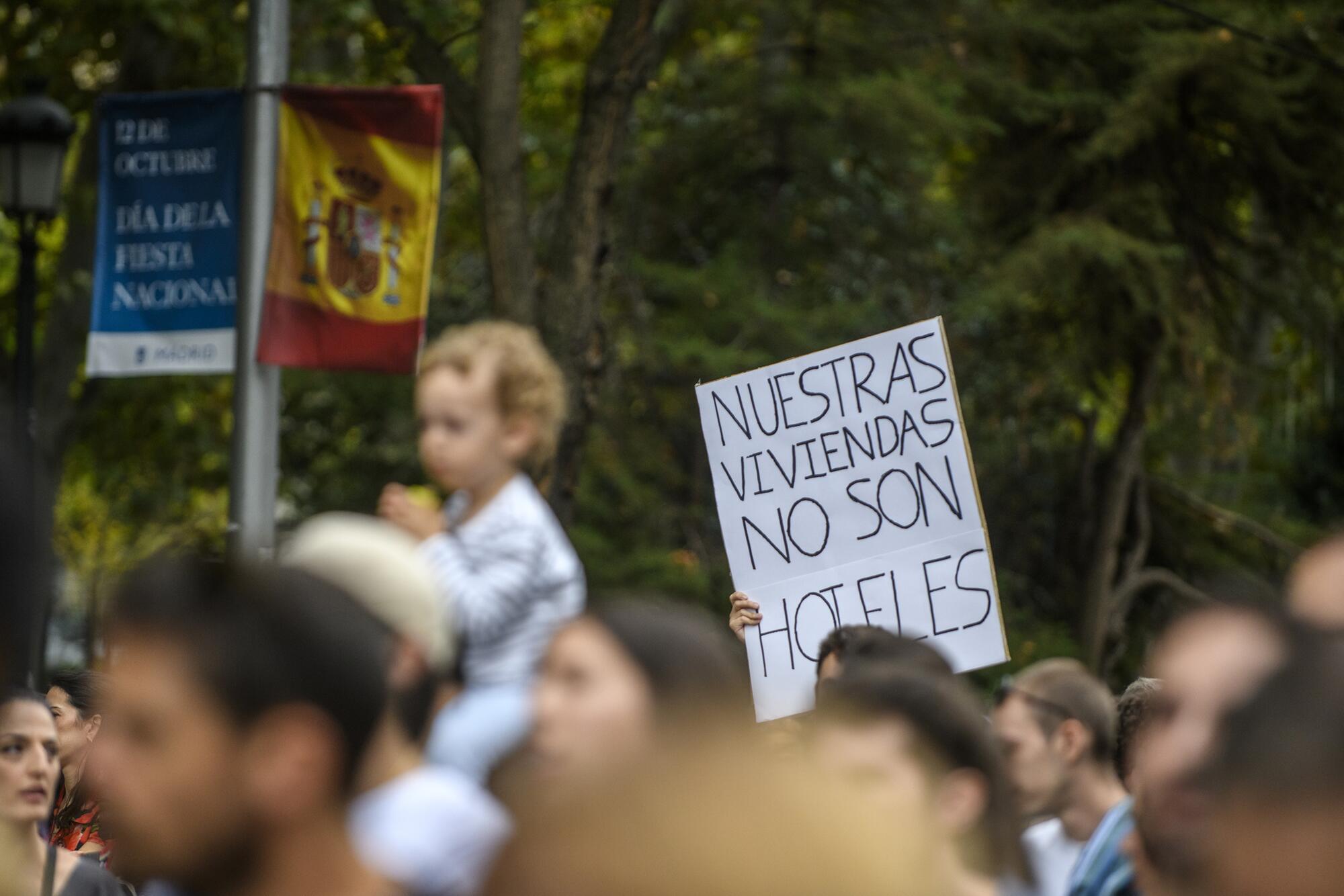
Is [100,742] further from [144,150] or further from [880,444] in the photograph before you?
[144,150]

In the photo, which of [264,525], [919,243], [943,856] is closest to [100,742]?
[943,856]

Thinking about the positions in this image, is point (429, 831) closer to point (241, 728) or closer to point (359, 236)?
point (241, 728)

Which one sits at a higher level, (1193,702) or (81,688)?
(1193,702)

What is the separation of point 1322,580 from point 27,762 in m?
3.00

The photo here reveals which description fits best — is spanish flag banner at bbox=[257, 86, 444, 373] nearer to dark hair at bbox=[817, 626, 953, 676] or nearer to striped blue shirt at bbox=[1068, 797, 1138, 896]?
dark hair at bbox=[817, 626, 953, 676]

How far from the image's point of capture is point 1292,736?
5.63 ft

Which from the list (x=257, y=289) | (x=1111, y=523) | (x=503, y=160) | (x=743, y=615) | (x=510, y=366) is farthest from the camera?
(x=1111, y=523)

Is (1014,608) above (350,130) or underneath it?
underneath

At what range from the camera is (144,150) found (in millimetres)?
8547

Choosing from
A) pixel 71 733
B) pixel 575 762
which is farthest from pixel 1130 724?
pixel 71 733

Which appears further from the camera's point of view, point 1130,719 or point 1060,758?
point 1060,758

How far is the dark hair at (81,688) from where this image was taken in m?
5.07

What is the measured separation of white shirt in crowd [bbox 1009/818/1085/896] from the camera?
13.3 feet

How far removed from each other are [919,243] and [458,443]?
12453 mm
